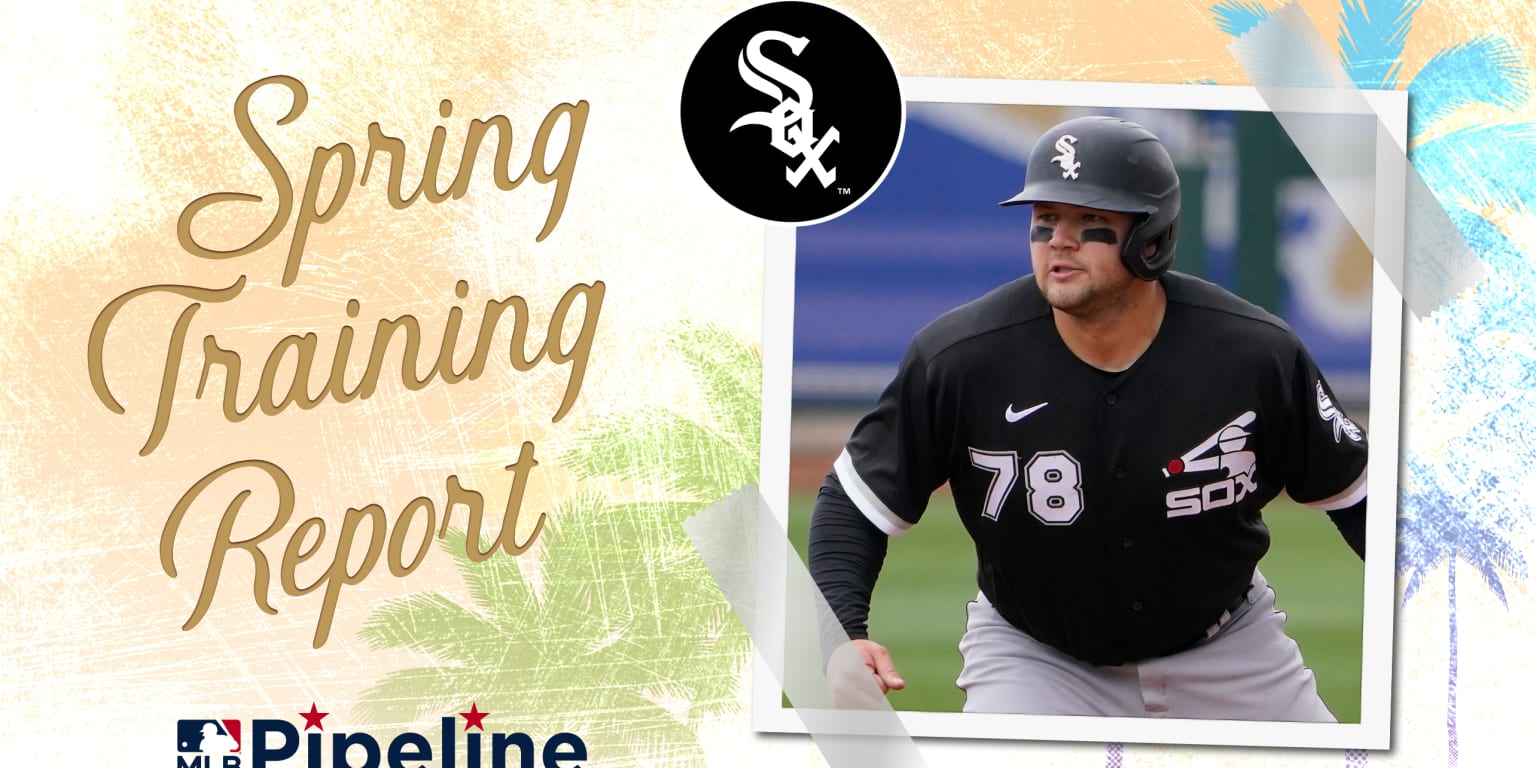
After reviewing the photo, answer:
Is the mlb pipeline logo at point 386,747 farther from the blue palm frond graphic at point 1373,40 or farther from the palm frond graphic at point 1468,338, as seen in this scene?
the blue palm frond graphic at point 1373,40

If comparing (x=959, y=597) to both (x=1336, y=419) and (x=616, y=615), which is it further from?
(x=1336, y=419)

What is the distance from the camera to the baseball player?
3182 millimetres

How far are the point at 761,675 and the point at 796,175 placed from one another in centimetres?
102

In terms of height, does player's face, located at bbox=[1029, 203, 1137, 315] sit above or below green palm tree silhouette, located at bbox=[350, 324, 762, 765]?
above

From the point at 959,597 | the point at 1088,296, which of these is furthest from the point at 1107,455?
the point at 959,597

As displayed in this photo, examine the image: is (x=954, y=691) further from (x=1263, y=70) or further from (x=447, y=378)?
(x=1263, y=70)

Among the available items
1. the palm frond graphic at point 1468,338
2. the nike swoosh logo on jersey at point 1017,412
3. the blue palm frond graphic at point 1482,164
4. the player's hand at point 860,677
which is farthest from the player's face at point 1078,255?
the player's hand at point 860,677

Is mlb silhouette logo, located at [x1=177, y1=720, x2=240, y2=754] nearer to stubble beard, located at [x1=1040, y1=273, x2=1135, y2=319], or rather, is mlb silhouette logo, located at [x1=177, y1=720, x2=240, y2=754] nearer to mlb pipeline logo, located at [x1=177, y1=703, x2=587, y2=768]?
mlb pipeline logo, located at [x1=177, y1=703, x2=587, y2=768]

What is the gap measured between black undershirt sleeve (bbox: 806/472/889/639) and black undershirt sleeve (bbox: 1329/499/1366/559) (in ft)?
3.10

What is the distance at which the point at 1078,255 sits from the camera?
10.5ft

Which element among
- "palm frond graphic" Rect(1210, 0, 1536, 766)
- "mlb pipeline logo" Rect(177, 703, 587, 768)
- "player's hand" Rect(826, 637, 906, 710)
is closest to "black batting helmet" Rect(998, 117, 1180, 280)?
"palm frond graphic" Rect(1210, 0, 1536, 766)

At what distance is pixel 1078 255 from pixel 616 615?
1.21 m

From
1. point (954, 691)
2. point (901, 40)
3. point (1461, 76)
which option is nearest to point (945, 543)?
point (954, 691)

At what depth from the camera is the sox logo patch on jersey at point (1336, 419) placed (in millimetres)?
3139
